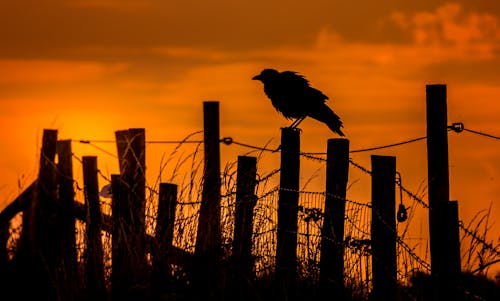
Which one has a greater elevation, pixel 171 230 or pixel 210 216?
pixel 210 216

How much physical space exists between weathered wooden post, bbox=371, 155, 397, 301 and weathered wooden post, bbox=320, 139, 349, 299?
45cm

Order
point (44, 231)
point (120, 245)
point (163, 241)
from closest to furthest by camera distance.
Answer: point (163, 241), point (120, 245), point (44, 231)

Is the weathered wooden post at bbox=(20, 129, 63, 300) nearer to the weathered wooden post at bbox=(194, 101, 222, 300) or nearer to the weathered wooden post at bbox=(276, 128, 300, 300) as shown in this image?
the weathered wooden post at bbox=(194, 101, 222, 300)

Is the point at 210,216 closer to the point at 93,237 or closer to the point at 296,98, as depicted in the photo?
the point at 93,237

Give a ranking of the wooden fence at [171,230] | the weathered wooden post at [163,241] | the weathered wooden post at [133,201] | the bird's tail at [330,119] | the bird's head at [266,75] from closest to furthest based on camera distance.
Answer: the weathered wooden post at [163,241], the wooden fence at [171,230], the weathered wooden post at [133,201], the bird's tail at [330,119], the bird's head at [266,75]

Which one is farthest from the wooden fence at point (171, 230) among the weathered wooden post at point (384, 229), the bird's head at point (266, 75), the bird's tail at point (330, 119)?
the bird's head at point (266, 75)

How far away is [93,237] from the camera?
9.83 metres

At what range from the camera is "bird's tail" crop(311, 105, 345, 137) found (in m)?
13.2

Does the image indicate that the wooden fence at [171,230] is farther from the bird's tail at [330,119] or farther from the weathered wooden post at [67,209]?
the bird's tail at [330,119]

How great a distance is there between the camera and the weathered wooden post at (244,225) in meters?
8.84

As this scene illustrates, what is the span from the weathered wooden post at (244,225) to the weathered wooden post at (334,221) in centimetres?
73

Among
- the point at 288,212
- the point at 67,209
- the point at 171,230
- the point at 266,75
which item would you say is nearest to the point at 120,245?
the point at 171,230

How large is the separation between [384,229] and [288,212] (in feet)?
3.85

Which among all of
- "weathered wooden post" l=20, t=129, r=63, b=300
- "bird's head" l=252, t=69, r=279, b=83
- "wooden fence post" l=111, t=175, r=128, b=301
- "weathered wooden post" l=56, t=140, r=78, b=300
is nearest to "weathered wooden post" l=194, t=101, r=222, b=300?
"wooden fence post" l=111, t=175, r=128, b=301
